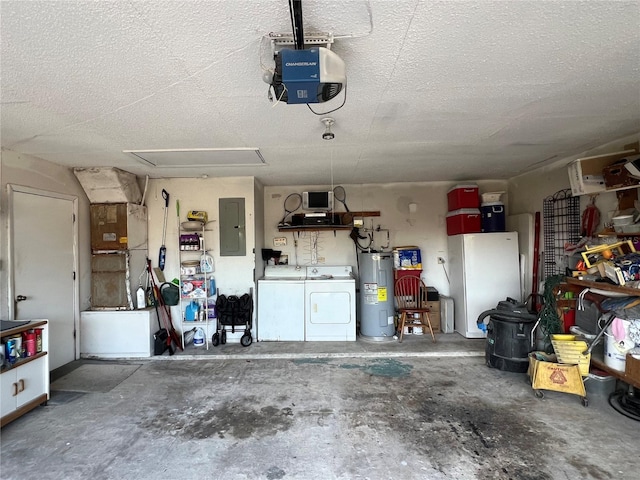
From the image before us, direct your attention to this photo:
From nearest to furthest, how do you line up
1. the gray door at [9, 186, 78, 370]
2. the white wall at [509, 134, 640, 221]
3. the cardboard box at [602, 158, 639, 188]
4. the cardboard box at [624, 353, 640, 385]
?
the cardboard box at [624, 353, 640, 385] → the cardboard box at [602, 158, 639, 188] → the gray door at [9, 186, 78, 370] → the white wall at [509, 134, 640, 221]

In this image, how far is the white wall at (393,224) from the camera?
17.0ft

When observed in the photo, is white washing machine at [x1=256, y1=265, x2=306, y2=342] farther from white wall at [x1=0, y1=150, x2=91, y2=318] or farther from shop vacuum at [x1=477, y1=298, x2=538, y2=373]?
shop vacuum at [x1=477, y1=298, x2=538, y2=373]

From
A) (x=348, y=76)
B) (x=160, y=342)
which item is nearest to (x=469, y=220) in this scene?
(x=348, y=76)

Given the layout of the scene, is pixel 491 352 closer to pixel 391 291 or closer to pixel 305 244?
pixel 391 291

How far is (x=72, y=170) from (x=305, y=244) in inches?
130

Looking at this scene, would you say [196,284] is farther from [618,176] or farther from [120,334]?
[618,176]

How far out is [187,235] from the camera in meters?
4.37

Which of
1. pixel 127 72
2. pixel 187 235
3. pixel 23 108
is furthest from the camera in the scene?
pixel 187 235

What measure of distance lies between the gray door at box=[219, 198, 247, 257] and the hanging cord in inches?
146

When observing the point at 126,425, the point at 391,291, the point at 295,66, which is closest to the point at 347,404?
the point at 126,425

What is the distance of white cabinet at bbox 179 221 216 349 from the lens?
4301 mm

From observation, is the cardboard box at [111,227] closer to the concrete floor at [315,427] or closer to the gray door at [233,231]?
the gray door at [233,231]

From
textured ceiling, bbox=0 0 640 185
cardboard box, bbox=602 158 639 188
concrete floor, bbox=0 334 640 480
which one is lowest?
concrete floor, bbox=0 334 640 480

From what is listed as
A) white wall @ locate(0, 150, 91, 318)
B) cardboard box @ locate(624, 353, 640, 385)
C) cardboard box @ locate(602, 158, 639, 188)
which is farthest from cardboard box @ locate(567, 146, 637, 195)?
white wall @ locate(0, 150, 91, 318)
